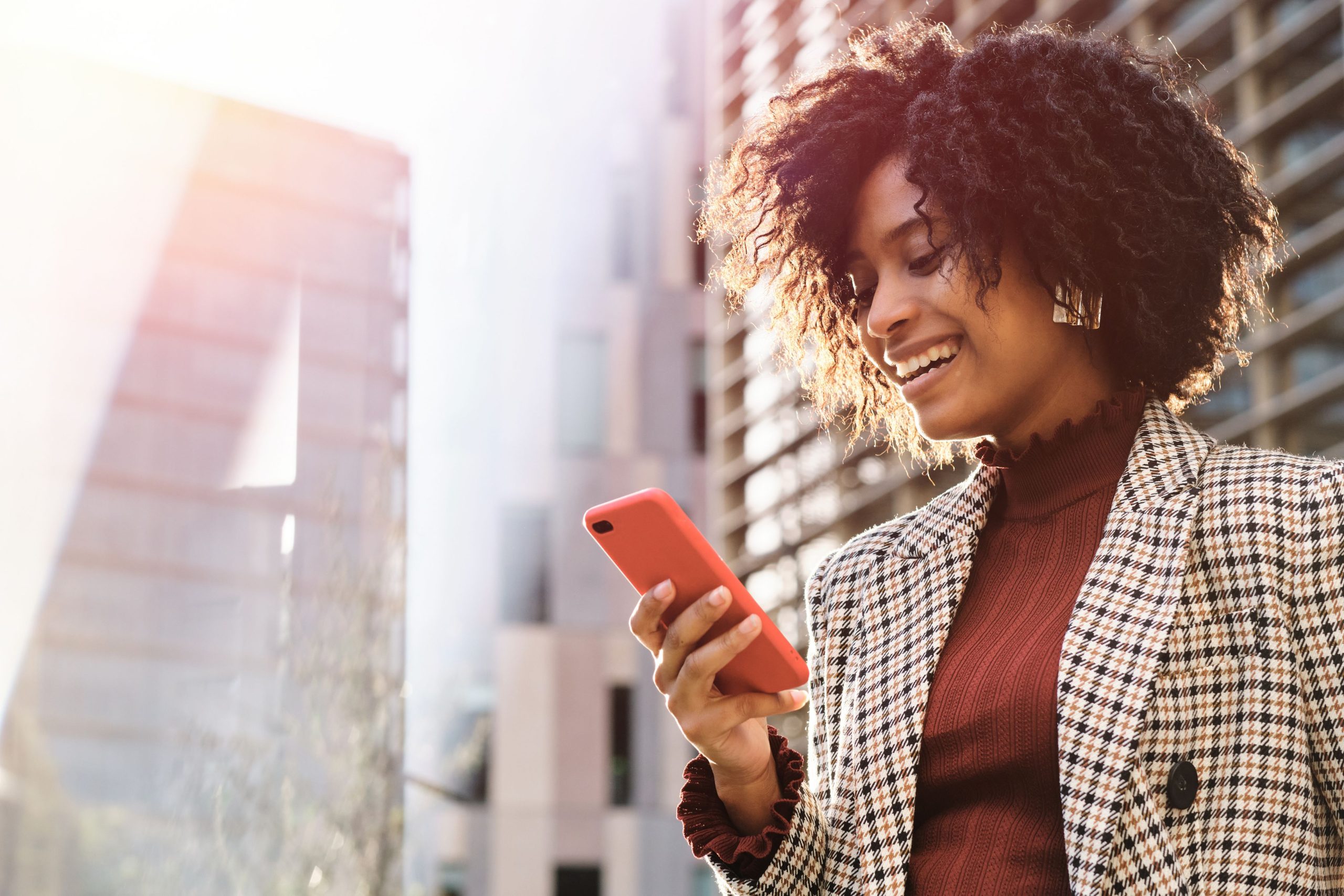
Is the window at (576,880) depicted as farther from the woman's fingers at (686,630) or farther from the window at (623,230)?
the woman's fingers at (686,630)

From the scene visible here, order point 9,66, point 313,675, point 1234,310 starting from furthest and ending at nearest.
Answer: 1. point 313,675
2. point 9,66
3. point 1234,310

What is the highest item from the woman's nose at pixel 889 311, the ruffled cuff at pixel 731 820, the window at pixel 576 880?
the woman's nose at pixel 889 311

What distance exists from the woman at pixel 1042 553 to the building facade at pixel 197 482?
168 cm

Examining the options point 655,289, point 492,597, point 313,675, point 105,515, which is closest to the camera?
point 105,515

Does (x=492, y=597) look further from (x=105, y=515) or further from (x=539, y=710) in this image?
(x=105, y=515)

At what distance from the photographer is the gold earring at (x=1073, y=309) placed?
154cm

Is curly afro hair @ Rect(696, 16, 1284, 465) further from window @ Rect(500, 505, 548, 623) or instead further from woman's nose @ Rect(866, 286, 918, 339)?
window @ Rect(500, 505, 548, 623)

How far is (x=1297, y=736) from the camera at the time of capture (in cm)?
122

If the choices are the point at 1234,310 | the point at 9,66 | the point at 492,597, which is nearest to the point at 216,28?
the point at 9,66

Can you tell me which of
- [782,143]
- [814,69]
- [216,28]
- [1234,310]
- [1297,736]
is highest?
[216,28]

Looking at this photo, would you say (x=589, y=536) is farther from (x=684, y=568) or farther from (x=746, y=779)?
(x=684, y=568)

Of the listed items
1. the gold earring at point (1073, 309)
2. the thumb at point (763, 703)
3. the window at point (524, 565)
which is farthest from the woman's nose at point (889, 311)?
the window at point (524, 565)

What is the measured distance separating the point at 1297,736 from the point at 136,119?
2652 millimetres

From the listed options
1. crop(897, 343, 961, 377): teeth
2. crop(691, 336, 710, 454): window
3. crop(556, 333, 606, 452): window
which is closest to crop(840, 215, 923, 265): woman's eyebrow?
crop(897, 343, 961, 377): teeth
